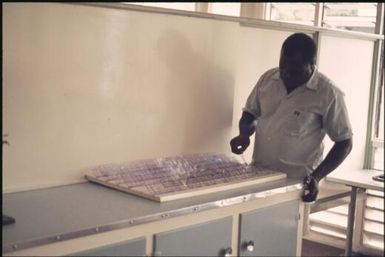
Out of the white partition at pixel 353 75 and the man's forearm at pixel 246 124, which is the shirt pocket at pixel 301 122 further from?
the white partition at pixel 353 75

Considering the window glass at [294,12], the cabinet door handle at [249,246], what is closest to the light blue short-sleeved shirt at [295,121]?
the cabinet door handle at [249,246]

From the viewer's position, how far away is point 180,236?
159 centimetres

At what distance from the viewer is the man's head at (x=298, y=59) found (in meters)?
2.06

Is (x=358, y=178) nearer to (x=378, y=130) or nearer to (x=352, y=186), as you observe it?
(x=352, y=186)

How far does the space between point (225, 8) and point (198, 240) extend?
1893mm

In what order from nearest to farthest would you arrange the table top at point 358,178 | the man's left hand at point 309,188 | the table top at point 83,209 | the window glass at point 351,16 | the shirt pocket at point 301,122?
the table top at point 83,209, the man's left hand at point 309,188, the shirt pocket at point 301,122, the table top at point 358,178, the window glass at point 351,16

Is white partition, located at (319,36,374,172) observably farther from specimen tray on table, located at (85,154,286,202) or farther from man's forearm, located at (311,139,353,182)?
specimen tray on table, located at (85,154,286,202)

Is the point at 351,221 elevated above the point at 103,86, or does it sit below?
below

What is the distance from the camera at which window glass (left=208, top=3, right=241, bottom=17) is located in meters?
3.02

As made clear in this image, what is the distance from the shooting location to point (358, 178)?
9.31ft

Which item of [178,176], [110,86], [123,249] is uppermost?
[110,86]

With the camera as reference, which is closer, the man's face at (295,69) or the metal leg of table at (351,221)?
the man's face at (295,69)

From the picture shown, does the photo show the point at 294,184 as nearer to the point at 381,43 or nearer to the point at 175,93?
the point at 175,93

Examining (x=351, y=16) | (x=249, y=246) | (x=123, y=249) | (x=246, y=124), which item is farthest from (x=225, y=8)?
(x=123, y=249)
